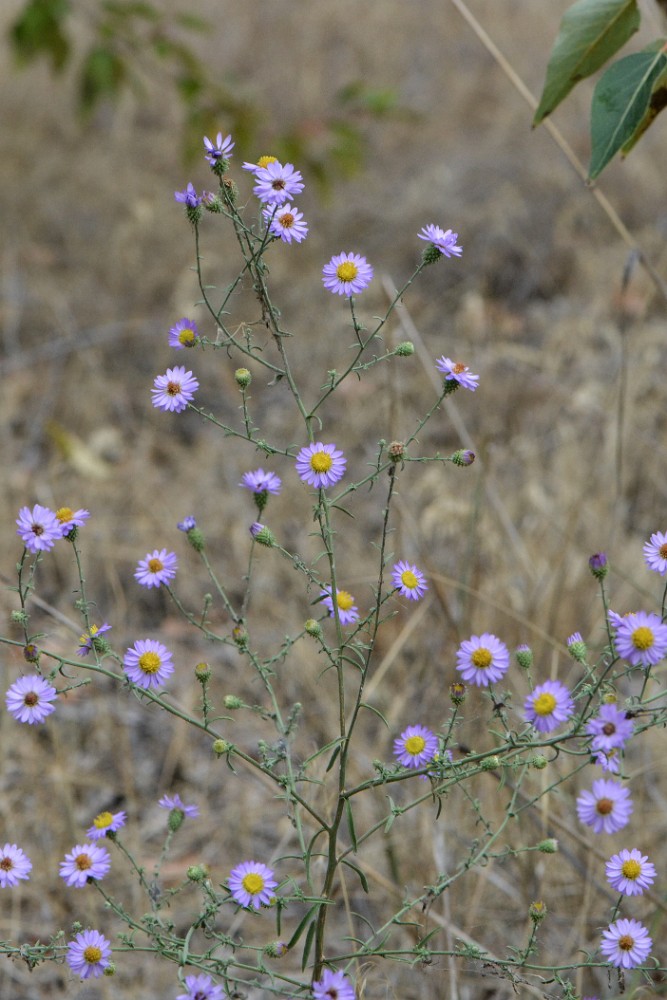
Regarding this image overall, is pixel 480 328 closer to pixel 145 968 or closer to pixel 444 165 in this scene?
pixel 444 165

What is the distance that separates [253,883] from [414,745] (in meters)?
0.22

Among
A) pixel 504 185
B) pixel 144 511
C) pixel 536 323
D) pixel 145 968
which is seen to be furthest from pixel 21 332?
pixel 145 968

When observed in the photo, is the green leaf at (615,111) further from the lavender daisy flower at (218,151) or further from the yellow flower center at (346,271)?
the lavender daisy flower at (218,151)

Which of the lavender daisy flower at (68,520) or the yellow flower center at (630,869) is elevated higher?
the lavender daisy flower at (68,520)

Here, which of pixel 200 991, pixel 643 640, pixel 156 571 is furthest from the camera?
pixel 156 571

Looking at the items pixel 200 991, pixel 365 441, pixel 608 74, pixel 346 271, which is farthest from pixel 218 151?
pixel 365 441

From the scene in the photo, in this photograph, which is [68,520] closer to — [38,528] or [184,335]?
[38,528]

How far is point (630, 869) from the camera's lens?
106 centimetres

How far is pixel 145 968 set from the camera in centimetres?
193

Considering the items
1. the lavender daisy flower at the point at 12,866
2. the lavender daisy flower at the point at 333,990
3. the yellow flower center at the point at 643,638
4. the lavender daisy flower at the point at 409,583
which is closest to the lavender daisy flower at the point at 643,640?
the yellow flower center at the point at 643,638

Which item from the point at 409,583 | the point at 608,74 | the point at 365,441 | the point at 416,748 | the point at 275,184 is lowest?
the point at 416,748

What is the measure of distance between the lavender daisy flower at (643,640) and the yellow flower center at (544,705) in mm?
89

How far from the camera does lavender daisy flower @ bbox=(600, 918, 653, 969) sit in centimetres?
103

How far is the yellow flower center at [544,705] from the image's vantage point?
97cm
